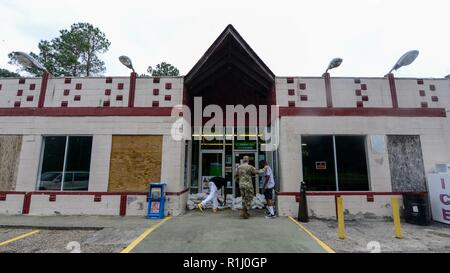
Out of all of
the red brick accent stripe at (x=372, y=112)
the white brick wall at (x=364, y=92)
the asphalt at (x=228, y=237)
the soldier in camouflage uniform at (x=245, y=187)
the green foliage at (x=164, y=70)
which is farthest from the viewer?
the green foliage at (x=164, y=70)

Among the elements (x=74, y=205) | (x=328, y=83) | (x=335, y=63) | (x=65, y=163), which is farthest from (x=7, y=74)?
(x=335, y=63)

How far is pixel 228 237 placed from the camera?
216 inches

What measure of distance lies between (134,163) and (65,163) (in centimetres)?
264

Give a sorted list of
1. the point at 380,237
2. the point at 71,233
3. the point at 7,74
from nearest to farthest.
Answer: the point at 380,237, the point at 71,233, the point at 7,74

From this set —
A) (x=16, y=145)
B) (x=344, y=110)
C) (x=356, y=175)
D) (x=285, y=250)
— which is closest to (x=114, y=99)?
(x=16, y=145)

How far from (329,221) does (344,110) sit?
4125mm

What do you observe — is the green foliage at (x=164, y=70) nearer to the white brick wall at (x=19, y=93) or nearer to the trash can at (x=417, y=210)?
the white brick wall at (x=19, y=93)

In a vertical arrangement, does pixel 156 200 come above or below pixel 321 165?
below

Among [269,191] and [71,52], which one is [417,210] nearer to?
[269,191]

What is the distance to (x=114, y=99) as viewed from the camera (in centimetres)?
892

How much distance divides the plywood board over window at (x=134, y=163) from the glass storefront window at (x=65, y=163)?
3.44 ft

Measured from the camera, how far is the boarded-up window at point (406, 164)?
805cm

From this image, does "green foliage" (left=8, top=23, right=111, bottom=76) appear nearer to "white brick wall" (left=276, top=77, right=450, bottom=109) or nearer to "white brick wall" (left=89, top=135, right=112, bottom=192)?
"white brick wall" (left=89, top=135, right=112, bottom=192)

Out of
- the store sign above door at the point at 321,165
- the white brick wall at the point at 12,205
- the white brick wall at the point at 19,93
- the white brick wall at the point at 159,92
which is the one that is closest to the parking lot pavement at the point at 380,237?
the store sign above door at the point at 321,165
